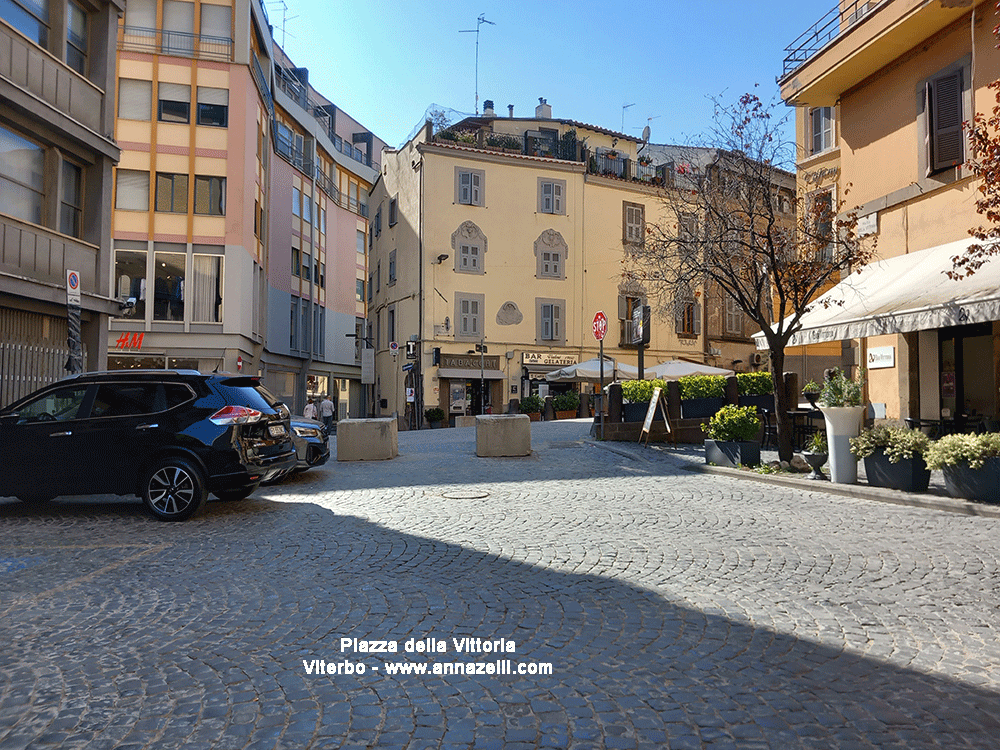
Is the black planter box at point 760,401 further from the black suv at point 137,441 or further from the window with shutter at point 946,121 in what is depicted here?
the black suv at point 137,441

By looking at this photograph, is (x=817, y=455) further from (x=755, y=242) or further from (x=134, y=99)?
(x=134, y=99)

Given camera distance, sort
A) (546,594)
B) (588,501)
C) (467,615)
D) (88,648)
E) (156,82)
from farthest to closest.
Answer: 1. (156,82)
2. (588,501)
3. (546,594)
4. (467,615)
5. (88,648)

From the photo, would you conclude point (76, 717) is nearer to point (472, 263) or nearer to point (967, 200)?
point (967, 200)

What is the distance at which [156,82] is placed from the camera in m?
28.3

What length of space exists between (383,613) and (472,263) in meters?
33.7

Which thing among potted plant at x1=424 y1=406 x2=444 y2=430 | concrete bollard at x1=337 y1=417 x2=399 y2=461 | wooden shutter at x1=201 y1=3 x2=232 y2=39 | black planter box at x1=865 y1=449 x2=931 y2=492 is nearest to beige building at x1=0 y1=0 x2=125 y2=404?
concrete bollard at x1=337 y1=417 x2=399 y2=461

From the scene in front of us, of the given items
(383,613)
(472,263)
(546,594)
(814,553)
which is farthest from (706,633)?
(472,263)

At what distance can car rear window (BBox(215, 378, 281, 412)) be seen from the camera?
8750 millimetres

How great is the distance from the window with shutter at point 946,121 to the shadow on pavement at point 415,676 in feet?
38.5

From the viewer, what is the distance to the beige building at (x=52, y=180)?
13.3 m

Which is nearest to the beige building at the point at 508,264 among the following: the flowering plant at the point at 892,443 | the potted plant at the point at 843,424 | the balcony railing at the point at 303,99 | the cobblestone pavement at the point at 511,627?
the balcony railing at the point at 303,99

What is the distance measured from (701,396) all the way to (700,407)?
10.7 inches

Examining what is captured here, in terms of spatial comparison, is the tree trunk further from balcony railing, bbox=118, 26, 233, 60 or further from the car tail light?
balcony railing, bbox=118, 26, 233, 60

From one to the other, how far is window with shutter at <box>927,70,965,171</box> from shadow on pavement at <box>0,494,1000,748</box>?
11725 mm
